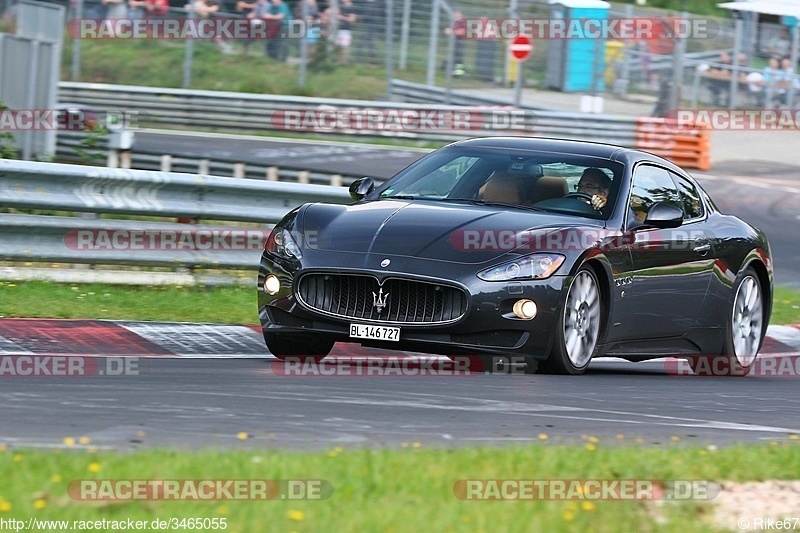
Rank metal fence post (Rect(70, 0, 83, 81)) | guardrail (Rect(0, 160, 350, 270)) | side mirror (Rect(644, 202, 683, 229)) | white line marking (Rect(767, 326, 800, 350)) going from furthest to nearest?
metal fence post (Rect(70, 0, 83, 81)), white line marking (Rect(767, 326, 800, 350)), guardrail (Rect(0, 160, 350, 270)), side mirror (Rect(644, 202, 683, 229))

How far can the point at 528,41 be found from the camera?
90.2 ft

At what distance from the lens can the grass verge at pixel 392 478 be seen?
4297mm

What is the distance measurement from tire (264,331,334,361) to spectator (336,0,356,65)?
1989 centimetres

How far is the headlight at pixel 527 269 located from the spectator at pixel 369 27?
20.0 m

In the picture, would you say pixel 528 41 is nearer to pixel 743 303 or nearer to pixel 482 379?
pixel 743 303

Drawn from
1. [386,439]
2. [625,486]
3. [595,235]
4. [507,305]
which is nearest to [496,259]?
[507,305]

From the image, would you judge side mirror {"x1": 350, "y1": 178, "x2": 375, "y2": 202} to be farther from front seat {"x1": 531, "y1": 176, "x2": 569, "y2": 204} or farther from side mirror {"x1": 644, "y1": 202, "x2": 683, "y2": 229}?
side mirror {"x1": 644, "y1": 202, "x2": 683, "y2": 229}

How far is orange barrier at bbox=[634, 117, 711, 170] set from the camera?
2697 cm

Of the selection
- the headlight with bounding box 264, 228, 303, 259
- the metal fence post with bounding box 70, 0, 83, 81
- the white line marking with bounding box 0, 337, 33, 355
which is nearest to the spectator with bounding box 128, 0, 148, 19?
the metal fence post with bounding box 70, 0, 83, 81

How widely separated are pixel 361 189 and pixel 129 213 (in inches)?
98.5

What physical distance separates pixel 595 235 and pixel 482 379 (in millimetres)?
1182

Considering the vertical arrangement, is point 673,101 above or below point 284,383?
above

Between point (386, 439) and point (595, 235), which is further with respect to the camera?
point (595, 235)

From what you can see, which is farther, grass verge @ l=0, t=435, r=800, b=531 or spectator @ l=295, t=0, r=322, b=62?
spectator @ l=295, t=0, r=322, b=62
